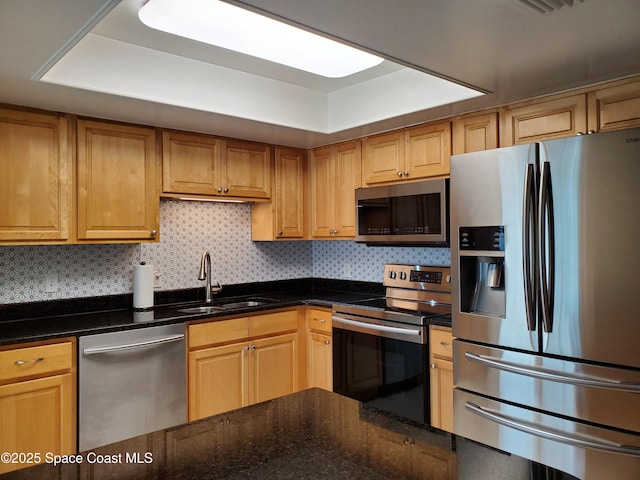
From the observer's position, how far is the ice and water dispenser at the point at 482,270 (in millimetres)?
2344

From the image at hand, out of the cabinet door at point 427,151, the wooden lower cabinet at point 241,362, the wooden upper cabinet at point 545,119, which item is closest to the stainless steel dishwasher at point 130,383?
the wooden lower cabinet at point 241,362

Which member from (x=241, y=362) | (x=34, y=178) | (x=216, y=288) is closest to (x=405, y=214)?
(x=241, y=362)

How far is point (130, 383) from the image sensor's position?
277 cm

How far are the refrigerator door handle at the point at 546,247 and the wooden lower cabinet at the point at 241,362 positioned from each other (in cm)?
192

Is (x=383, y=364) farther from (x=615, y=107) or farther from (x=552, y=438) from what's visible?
(x=615, y=107)

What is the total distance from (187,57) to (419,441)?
Result: 98.6 inches

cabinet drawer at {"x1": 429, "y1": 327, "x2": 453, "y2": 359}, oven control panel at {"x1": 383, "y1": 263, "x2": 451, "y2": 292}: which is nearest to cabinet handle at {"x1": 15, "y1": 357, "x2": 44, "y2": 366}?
cabinet drawer at {"x1": 429, "y1": 327, "x2": 453, "y2": 359}

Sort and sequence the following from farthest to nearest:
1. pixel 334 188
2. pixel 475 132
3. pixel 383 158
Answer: pixel 334 188
pixel 383 158
pixel 475 132

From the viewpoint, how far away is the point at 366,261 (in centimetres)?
403

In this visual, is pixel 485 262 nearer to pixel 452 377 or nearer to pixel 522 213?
pixel 522 213

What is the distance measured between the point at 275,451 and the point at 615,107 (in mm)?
2294

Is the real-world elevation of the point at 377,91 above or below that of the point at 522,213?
above

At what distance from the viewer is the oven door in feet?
9.39

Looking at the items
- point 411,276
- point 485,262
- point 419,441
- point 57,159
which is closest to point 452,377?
point 485,262
